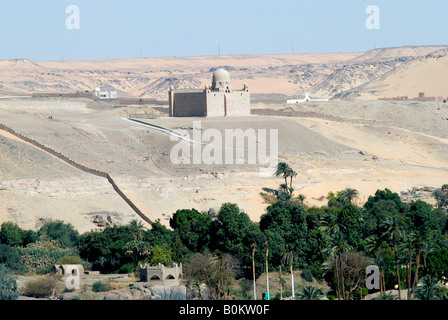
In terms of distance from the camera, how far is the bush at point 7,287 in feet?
117

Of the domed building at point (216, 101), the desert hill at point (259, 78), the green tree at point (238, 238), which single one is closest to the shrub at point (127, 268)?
the green tree at point (238, 238)

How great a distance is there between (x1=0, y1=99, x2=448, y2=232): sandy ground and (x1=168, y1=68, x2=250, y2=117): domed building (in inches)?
66.3

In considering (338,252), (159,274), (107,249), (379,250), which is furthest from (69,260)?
(379,250)

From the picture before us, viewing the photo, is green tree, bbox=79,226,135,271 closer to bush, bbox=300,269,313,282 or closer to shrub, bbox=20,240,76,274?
shrub, bbox=20,240,76,274

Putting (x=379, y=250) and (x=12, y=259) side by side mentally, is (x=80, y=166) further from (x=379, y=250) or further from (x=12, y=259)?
(x=379, y=250)

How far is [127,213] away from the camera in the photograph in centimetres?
5378

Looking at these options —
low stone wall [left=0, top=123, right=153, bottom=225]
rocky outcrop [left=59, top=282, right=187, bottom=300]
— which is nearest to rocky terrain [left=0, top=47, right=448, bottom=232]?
low stone wall [left=0, top=123, right=153, bottom=225]

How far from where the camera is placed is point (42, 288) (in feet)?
126

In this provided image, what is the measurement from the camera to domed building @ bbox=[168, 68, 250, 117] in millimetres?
75375

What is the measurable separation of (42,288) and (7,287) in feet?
6.28

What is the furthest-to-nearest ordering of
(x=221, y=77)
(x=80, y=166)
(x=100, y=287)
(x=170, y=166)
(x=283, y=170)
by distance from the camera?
(x=221, y=77), (x=170, y=166), (x=283, y=170), (x=80, y=166), (x=100, y=287)

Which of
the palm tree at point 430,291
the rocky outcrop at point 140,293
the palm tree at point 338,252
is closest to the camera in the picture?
the palm tree at point 430,291

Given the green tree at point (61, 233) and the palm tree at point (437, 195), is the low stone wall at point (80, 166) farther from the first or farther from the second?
the palm tree at point (437, 195)

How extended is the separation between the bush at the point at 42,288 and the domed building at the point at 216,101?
37626 millimetres
